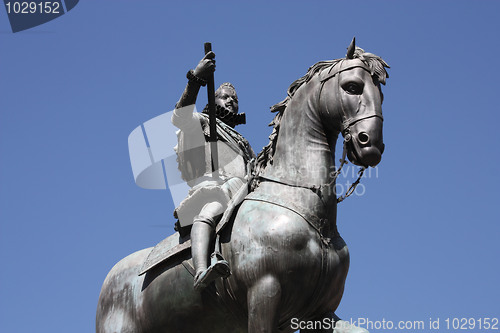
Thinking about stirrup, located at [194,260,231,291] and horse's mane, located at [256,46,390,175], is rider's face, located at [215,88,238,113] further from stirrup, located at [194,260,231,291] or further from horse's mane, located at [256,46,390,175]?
stirrup, located at [194,260,231,291]

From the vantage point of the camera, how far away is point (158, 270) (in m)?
10.8

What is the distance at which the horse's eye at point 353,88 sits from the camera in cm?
980

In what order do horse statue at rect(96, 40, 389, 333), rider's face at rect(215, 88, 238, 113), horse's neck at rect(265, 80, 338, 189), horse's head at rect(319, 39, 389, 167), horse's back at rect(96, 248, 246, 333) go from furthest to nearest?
rider's face at rect(215, 88, 238, 113)
horse's back at rect(96, 248, 246, 333)
horse's neck at rect(265, 80, 338, 189)
horse's head at rect(319, 39, 389, 167)
horse statue at rect(96, 40, 389, 333)

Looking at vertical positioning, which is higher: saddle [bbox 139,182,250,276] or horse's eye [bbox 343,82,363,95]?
horse's eye [bbox 343,82,363,95]

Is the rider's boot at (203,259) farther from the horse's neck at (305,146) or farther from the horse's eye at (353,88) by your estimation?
the horse's eye at (353,88)

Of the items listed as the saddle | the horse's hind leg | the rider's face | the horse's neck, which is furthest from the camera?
the rider's face

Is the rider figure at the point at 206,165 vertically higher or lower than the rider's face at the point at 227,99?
lower

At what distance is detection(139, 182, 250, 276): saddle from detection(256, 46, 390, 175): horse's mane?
401mm

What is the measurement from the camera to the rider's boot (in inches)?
375

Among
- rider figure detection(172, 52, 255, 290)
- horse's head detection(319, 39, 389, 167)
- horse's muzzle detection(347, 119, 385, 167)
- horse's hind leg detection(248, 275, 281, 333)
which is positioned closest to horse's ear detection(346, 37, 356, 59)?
horse's head detection(319, 39, 389, 167)

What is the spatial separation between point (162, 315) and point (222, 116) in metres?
2.93

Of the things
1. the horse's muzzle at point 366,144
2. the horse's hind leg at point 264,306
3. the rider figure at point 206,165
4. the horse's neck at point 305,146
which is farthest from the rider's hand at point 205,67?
the horse's hind leg at point 264,306

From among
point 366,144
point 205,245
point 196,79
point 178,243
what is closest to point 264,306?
point 205,245

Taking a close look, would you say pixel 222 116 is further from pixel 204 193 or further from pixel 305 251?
pixel 305 251
